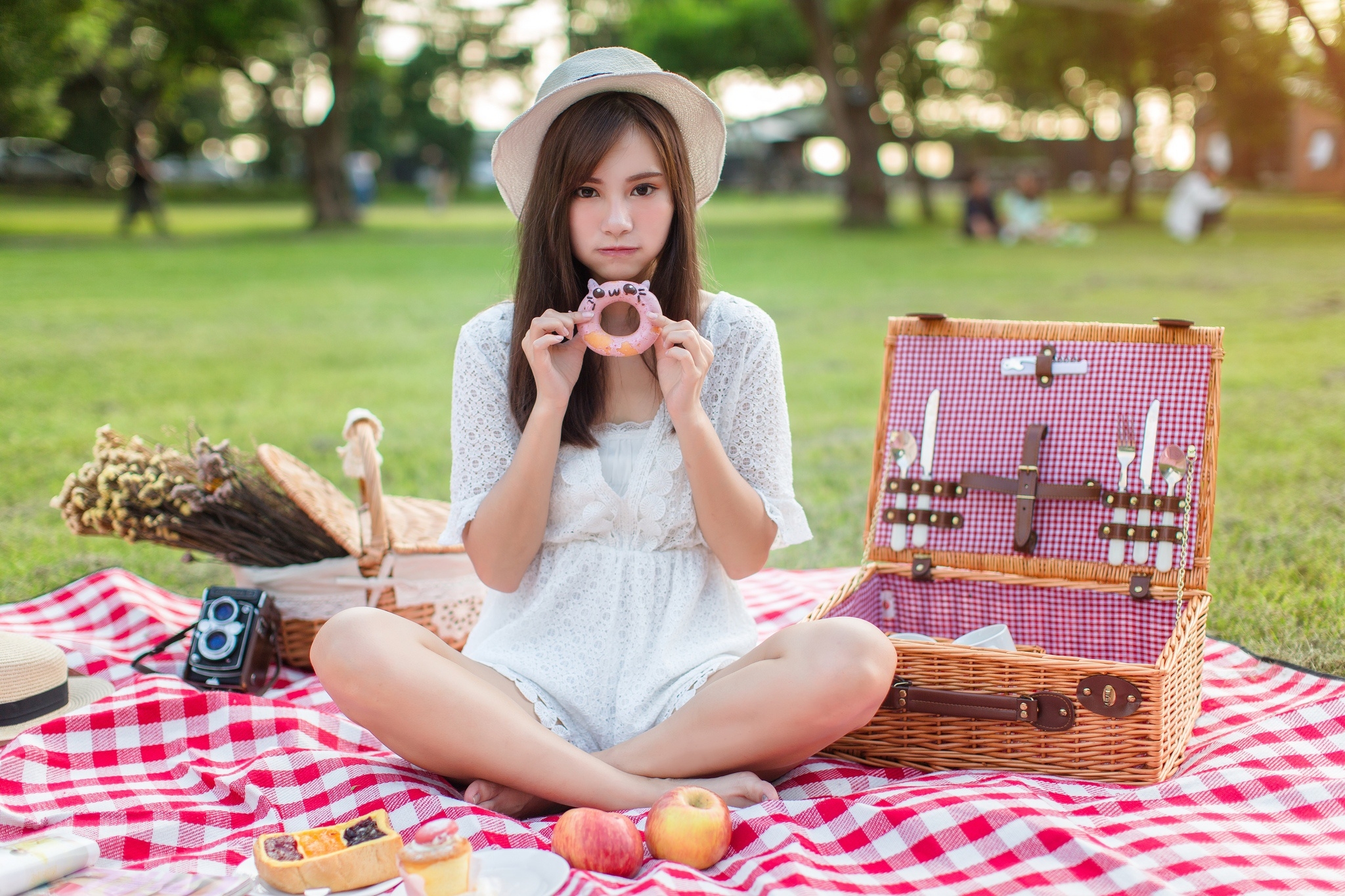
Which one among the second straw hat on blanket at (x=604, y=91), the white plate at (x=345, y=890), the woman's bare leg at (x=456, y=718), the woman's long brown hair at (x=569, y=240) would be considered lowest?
the white plate at (x=345, y=890)

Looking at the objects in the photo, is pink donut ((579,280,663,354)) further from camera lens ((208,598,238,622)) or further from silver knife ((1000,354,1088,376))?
camera lens ((208,598,238,622))

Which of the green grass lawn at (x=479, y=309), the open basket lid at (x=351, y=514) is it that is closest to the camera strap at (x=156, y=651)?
the open basket lid at (x=351, y=514)

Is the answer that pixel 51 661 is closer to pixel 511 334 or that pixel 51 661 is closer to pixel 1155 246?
pixel 511 334

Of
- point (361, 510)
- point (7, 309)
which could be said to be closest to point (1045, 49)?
point (7, 309)

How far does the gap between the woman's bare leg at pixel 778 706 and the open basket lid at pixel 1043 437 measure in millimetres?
819

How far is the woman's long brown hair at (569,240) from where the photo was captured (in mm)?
2416

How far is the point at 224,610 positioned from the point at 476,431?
40.9 inches

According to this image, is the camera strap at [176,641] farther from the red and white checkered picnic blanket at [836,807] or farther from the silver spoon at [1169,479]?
the silver spoon at [1169,479]

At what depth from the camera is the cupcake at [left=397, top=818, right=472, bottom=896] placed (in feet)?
5.86

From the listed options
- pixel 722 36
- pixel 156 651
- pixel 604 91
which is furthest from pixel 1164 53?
pixel 156 651

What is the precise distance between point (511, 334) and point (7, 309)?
33.6 ft

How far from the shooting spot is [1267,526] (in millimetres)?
4352

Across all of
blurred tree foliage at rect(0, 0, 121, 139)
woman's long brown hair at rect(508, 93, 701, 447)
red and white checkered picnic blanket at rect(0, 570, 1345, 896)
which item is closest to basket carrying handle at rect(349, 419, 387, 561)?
red and white checkered picnic blanket at rect(0, 570, 1345, 896)

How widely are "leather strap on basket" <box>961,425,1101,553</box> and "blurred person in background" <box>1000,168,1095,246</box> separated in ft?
54.1
